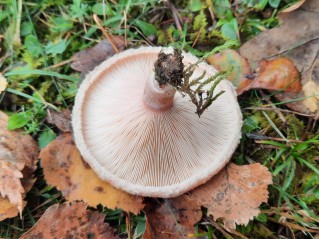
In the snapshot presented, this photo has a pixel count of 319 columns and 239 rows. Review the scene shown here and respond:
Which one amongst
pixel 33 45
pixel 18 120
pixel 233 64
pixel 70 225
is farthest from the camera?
pixel 33 45

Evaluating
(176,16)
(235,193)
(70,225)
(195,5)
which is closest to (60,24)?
(176,16)

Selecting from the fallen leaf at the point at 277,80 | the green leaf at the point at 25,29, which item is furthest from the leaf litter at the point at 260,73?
the green leaf at the point at 25,29

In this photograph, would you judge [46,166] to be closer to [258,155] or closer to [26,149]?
[26,149]

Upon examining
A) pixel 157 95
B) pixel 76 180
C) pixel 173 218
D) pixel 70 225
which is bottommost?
pixel 173 218

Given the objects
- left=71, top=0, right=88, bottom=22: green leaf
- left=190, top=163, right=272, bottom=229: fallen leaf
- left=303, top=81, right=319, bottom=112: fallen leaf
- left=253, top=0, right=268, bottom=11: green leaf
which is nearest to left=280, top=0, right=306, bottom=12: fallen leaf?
left=253, top=0, right=268, bottom=11: green leaf

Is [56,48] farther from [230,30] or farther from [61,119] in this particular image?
[230,30]
